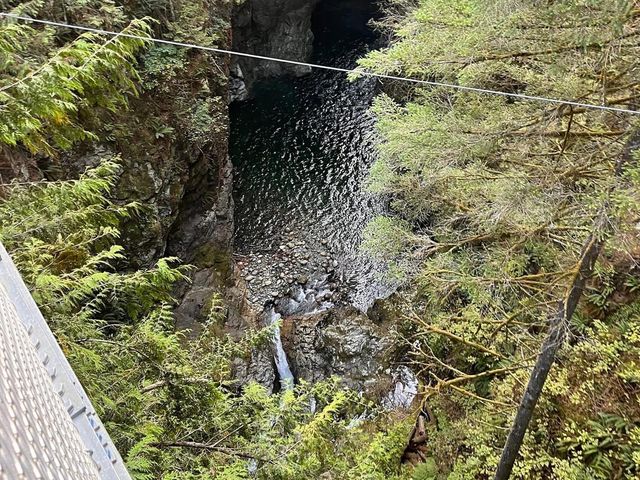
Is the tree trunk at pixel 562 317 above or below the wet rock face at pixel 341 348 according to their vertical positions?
above

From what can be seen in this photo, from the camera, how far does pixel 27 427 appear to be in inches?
36.4

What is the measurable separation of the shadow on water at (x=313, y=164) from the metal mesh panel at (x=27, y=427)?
11706 mm

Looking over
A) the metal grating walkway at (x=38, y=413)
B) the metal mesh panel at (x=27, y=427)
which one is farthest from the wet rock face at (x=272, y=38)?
the metal mesh panel at (x=27, y=427)

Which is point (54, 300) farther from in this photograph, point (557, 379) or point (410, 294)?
point (410, 294)

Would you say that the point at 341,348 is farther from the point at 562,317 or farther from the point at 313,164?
the point at 313,164

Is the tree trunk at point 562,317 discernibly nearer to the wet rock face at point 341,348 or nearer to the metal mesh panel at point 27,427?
the metal mesh panel at point 27,427

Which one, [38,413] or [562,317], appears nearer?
[38,413]

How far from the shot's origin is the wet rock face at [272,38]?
2258 centimetres

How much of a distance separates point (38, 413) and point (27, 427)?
0.20 m

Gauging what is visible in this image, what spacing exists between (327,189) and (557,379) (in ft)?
42.2

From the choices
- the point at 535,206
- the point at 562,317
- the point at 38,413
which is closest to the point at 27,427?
the point at 38,413

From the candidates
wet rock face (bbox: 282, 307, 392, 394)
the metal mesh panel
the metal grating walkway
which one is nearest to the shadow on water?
wet rock face (bbox: 282, 307, 392, 394)

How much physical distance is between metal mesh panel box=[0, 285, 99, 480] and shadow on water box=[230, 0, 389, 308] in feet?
38.4

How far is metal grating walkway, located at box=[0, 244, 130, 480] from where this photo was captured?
82cm
